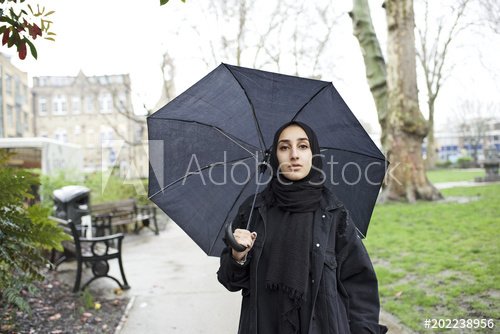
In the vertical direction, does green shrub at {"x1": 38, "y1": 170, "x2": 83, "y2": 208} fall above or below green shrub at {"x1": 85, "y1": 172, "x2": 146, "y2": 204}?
above

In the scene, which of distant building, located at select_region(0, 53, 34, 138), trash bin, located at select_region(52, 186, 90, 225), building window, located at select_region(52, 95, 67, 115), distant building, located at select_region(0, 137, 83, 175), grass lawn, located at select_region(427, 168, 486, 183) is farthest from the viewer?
building window, located at select_region(52, 95, 67, 115)

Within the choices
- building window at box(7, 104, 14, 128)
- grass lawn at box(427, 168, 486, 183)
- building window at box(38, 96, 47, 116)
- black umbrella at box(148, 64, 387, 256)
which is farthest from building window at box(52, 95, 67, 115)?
black umbrella at box(148, 64, 387, 256)

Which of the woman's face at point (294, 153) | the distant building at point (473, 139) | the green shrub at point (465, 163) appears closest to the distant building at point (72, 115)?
the green shrub at point (465, 163)

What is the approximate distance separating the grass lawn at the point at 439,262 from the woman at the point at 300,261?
281cm

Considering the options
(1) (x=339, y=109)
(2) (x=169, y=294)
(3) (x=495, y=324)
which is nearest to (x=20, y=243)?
(2) (x=169, y=294)

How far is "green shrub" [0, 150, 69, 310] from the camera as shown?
12.8 feet

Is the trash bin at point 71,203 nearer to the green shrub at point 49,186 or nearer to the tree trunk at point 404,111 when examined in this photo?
the green shrub at point 49,186

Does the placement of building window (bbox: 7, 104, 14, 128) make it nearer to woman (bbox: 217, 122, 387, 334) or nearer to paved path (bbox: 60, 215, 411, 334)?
paved path (bbox: 60, 215, 411, 334)

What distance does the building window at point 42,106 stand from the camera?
56.8m

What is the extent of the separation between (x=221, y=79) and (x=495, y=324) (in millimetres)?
3794

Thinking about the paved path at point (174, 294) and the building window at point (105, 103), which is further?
the building window at point (105, 103)

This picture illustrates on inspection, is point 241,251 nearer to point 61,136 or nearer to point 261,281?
point 261,281

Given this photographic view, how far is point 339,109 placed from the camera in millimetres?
2666

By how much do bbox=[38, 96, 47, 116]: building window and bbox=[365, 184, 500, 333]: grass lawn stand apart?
184 feet
